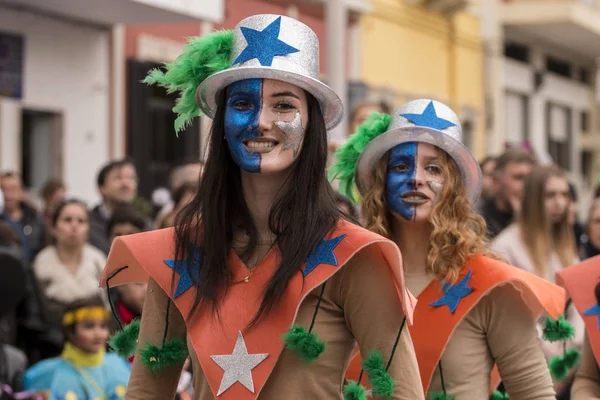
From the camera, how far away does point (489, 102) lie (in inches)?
891

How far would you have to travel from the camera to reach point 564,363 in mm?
4516

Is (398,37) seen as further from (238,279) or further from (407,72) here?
(238,279)

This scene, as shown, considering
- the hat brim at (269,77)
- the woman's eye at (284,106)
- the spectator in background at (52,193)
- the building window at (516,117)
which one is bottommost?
the spectator in background at (52,193)

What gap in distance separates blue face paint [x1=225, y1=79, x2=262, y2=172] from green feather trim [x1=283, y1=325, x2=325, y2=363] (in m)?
0.44

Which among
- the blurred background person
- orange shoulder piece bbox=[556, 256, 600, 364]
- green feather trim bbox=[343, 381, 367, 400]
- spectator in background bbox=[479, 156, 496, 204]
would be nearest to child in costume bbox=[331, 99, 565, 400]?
orange shoulder piece bbox=[556, 256, 600, 364]

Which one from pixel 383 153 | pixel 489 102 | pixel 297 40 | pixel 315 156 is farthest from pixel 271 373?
pixel 489 102

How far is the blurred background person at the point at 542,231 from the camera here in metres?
6.36

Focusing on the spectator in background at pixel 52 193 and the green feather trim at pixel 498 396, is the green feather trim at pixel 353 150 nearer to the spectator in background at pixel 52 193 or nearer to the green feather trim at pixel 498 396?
the green feather trim at pixel 498 396

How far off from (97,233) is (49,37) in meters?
5.47

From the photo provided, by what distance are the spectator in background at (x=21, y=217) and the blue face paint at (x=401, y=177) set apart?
4.16m

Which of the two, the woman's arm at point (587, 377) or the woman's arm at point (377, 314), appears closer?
the woman's arm at point (377, 314)

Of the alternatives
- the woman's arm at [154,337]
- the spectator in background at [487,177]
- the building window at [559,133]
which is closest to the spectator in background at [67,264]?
the spectator in background at [487,177]

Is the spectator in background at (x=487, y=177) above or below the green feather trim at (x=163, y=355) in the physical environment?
above

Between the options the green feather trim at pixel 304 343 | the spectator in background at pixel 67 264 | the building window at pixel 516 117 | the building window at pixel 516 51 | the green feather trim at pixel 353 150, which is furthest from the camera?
the building window at pixel 516 117
